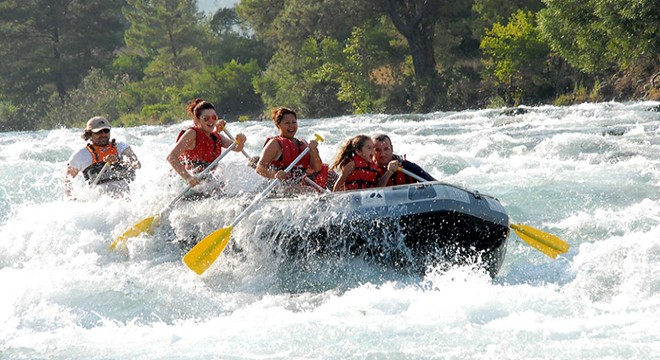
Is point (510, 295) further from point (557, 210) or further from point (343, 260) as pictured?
point (557, 210)

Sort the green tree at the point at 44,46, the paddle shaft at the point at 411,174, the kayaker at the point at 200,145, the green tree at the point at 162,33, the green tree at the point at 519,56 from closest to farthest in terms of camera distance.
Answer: the paddle shaft at the point at 411,174 < the kayaker at the point at 200,145 < the green tree at the point at 519,56 < the green tree at the point at 162,33 < the green tree at the point at 44,46

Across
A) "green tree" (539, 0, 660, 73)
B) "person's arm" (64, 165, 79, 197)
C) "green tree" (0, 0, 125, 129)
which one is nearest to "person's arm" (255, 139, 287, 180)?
"person's arm" (64, 165, 79, 197)

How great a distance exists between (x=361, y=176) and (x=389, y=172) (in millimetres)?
222

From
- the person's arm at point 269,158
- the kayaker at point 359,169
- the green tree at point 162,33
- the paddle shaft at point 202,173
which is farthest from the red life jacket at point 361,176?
the green tree at point 162,33

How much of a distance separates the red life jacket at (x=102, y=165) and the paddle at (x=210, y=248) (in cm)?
227

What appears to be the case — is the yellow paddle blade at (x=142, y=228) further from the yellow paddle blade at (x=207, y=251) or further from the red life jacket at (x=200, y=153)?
the yellow paddle blade at (x=207, y=251)

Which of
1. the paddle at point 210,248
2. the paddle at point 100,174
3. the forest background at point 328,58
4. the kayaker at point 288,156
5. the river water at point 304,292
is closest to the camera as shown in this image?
the river water at point 304,292

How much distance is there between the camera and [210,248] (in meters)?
6.82

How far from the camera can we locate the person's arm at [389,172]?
6.86 meters

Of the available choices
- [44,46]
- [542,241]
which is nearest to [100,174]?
[542,241]

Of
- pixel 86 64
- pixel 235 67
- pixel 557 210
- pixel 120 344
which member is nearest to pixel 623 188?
pixel 557 210

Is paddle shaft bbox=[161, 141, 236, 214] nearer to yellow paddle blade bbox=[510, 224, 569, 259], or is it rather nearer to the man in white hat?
the man in white hat

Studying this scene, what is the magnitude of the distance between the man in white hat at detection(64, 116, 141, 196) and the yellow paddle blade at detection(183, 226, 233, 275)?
2.16 metres

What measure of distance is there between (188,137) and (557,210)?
3943 millimetres
